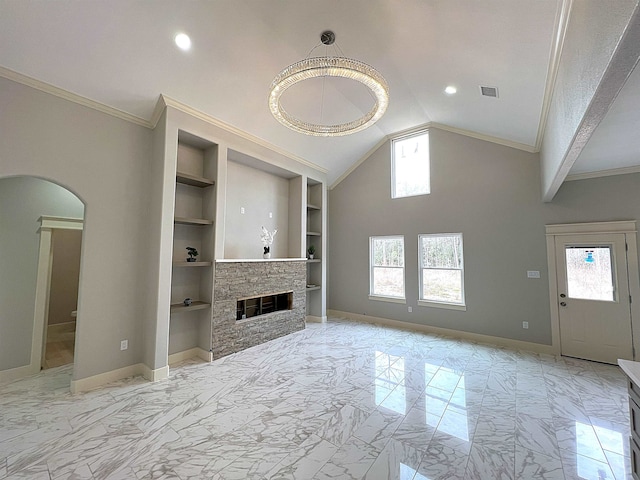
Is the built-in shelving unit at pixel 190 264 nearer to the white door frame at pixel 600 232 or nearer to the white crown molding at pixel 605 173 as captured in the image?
the white door frame at pixel 600 232

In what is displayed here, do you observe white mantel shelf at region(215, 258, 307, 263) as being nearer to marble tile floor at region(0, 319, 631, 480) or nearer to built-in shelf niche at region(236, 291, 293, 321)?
built-in shelf niche at region(236, 291, 293, 321)

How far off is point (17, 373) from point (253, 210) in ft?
13.1

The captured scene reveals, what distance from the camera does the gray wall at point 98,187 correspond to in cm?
296

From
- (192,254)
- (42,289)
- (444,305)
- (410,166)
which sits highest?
(410,166)

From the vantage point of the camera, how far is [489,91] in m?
3.73

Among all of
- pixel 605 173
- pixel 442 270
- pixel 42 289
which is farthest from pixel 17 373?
pixel 605 173

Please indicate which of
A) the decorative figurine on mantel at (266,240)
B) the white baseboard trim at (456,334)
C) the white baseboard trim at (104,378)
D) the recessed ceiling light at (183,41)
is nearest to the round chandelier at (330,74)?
the recessed ceiling light at (183,41)

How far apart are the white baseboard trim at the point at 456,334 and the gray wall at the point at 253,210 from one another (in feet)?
7.86

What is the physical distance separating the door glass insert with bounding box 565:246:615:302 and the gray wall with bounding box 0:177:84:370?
26.4ft

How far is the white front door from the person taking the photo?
13.1ft

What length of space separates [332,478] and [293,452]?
1.33 feet

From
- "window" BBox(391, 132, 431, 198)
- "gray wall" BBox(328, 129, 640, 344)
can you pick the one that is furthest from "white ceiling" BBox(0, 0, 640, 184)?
"window" BBox(391, 132, 431, 198)

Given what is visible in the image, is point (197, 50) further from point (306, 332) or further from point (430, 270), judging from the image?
point (430, 270)

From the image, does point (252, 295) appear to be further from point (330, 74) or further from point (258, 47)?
point (258, 47)
